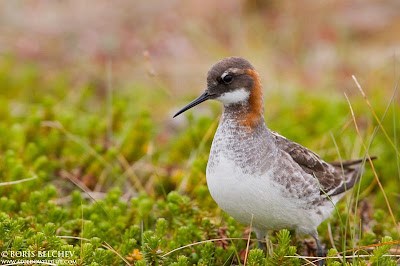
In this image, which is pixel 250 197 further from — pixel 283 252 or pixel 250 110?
pixel 250 110

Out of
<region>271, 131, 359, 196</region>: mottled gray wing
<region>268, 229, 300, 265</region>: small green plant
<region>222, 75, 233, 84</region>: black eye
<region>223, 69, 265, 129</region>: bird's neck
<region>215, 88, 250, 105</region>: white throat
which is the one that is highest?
<region>222, 75, 233, 84</region>: black eye

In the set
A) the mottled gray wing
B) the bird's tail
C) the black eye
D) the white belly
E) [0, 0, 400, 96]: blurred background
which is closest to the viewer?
the white belly

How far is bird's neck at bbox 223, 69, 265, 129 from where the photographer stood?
462 cm

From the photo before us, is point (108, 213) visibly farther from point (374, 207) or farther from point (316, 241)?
point (374, 207)

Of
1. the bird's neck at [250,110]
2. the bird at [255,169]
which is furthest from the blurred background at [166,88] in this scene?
the bird's neck at [250,110]

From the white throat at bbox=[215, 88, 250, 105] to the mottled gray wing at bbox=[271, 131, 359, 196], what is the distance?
19.7 inches

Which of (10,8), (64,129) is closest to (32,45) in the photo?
(10,8)

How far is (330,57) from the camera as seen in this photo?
11.2 metres

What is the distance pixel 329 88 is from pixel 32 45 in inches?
230

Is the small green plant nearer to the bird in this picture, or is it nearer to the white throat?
the bird

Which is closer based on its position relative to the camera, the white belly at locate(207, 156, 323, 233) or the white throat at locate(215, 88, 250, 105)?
the white belly at locate(207, 156, 323, 233)

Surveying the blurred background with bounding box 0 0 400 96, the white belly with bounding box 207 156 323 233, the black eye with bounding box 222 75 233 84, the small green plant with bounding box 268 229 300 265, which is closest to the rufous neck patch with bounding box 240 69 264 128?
the black eye with bounding box 222 75 233 84

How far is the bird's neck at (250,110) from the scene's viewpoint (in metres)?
4.62

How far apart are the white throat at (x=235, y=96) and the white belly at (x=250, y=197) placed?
0.54 m
